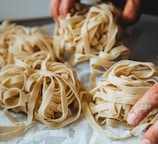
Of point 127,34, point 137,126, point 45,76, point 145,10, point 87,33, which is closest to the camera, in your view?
point 137,126

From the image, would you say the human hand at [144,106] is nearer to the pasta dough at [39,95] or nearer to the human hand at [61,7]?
the pasta dough at [39,95]

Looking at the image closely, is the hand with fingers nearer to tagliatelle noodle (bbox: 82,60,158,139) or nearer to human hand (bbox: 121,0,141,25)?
human hand (bbox: 121,0,141,25)

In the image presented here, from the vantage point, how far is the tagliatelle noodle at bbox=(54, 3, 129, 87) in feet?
3.20

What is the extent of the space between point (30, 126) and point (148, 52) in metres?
0.52

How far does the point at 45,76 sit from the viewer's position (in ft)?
2.72

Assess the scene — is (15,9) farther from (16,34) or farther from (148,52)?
(148,52)

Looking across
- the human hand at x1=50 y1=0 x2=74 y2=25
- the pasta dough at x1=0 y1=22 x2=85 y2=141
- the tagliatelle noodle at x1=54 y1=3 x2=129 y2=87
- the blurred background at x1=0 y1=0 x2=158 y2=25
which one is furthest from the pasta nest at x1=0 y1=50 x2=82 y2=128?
the blurred background at x1=0 y1=0 x2=158 y2=25

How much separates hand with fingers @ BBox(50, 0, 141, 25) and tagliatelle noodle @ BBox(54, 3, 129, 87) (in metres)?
0.03

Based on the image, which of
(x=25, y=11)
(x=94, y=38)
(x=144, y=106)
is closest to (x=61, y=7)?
(x=94, y=38)

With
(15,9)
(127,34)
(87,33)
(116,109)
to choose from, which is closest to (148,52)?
(127,34)

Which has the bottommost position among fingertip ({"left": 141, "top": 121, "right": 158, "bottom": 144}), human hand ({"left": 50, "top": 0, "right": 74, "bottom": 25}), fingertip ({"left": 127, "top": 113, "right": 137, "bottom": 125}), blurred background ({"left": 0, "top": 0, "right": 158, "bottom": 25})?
blurred background ({"left": 0, "top": 0, "right": 158, "bottom": 25})

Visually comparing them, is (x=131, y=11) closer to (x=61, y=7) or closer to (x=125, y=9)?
(x=125, y=9)

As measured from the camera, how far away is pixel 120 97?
76cm

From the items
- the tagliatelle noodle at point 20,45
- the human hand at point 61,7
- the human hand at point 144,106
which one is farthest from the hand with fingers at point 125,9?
the human hand at point 144,106
